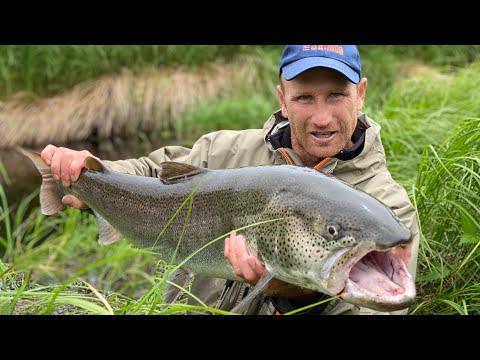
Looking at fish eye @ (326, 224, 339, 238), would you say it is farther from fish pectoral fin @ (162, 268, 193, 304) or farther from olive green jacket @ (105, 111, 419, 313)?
fish pectoral fin @ (162, 268, 193, 304)

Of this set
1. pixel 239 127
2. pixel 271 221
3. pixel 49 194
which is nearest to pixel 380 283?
pixel 271 221

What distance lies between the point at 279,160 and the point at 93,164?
3.31ft

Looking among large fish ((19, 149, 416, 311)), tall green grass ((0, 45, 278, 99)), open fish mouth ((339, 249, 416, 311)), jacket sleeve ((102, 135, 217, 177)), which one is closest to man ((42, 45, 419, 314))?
jacket sleeve ((102, 135, 217, 177))

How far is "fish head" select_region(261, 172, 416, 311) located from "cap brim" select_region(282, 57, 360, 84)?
3.23 feet

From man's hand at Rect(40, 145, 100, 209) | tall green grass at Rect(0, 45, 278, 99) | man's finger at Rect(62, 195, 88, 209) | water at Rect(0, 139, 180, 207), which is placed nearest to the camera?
man's hand at Rect(40, 145, 100, 209)

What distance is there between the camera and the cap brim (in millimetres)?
3369

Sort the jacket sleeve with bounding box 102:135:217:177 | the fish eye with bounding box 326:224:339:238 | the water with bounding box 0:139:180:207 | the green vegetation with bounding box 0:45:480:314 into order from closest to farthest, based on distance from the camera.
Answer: the fish eye with bounding box 326:224:339:238 → the green vegetation with bounding box 0:45:480:314 → the jacket sleeve with bounding box 102:135:217:177 → the water with bounding box 0:139:180:207

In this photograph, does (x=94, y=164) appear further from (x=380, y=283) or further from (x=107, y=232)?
(x=380, y=283)

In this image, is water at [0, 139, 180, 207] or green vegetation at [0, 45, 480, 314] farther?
water at [0, 139, 180, 207]

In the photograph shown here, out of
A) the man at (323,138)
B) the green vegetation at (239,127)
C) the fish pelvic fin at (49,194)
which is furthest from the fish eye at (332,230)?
the fish pelvic fin at (49,194)

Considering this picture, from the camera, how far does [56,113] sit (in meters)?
11.6
